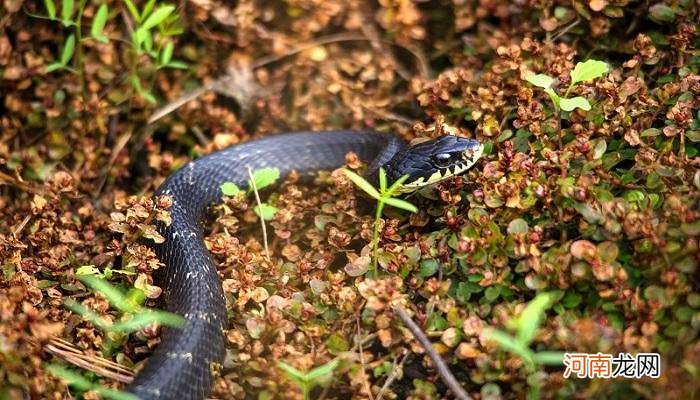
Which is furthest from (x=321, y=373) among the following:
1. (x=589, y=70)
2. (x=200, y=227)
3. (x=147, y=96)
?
(x=147, y=96)

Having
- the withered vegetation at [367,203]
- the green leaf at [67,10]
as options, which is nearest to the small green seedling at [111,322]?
the withered vegetation at [367,203]

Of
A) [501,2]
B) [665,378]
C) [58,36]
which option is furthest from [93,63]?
[665,378]

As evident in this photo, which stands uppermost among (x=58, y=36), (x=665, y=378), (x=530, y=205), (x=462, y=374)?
(x=58, y=36)

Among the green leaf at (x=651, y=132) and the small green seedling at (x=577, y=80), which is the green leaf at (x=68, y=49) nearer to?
the small green seedling at (x=577, y=80)

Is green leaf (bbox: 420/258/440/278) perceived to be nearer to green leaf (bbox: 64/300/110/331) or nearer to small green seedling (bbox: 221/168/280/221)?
small green seedling (bbox: 221/168/280/221)

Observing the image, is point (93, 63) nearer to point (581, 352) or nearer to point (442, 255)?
point (442, 255)

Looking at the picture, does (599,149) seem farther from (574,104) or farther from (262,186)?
(262,186)
